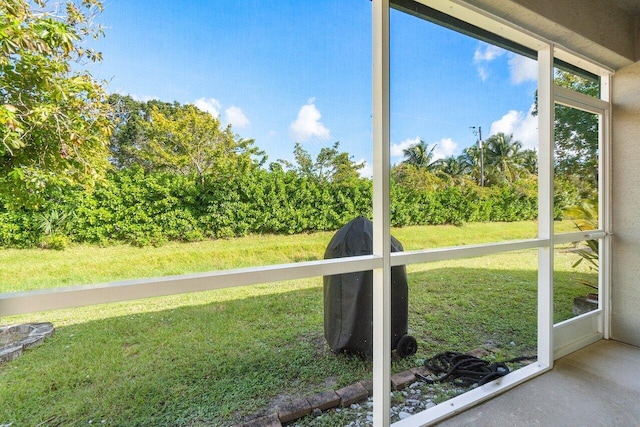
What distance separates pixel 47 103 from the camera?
1111mm

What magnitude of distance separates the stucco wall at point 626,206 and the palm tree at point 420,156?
2.08 m

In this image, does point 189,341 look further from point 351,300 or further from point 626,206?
point 626,206

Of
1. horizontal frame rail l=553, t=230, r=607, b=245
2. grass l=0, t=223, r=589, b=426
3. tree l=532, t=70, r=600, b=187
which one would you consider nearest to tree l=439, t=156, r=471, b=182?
grass l=0, t=223, r=589, b=426

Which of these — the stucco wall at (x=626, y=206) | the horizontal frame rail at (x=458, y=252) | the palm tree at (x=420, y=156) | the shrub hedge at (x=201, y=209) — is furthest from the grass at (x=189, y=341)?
the stucco wall at (x=626, y=206)

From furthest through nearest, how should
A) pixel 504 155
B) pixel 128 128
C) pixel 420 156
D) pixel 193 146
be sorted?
pixel 504 155
pixel 420 156
pixel 193 146
pixel 128 128

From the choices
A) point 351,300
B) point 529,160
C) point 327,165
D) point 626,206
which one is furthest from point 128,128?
point 626,206

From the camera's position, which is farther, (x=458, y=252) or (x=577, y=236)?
(x=577, y=236)

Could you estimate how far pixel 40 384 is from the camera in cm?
128

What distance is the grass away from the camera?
125 centimetres

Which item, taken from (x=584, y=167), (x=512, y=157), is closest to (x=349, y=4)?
(x=512, y=157)

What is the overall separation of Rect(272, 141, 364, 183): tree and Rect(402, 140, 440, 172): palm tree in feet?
1.31

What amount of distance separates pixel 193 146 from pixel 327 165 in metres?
0.70

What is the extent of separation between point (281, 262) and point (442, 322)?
144cm

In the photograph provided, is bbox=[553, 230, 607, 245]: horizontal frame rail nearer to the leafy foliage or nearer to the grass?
the grass
